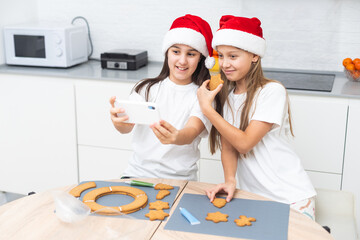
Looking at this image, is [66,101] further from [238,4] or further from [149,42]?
[238,4]

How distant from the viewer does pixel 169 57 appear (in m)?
1.89

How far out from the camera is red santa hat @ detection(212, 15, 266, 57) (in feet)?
5.68

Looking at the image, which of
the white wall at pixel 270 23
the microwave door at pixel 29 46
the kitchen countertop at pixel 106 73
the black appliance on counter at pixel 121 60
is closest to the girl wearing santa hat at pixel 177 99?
the kitchen countertop at pixel 106 73

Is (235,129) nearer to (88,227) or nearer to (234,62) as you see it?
(234,62)

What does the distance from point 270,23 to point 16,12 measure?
1.65m

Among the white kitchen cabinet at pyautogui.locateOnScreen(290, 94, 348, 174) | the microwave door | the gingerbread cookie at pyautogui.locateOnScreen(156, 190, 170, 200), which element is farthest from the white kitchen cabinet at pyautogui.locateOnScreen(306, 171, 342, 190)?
the microwave door

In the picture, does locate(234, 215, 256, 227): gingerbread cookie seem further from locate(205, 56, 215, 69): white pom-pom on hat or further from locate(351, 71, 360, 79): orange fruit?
locate(351, 71, 360, 79): orange fruit

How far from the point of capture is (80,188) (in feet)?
5.04

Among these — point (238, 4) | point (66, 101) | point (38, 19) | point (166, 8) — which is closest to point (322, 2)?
point (238, 4)

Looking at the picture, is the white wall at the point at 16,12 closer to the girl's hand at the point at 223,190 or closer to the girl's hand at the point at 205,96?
the girl's hand at the point at 205,96

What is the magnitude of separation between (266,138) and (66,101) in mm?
1455

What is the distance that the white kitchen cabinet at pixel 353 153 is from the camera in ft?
7.82

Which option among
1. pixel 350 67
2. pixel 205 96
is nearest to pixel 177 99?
pixel 205 96

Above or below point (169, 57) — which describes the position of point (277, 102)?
below
